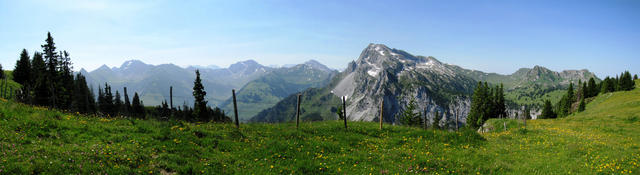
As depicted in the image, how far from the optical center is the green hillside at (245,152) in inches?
405

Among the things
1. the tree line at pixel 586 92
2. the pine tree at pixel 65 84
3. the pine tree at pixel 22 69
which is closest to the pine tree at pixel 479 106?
the tree line at pixel 586 92

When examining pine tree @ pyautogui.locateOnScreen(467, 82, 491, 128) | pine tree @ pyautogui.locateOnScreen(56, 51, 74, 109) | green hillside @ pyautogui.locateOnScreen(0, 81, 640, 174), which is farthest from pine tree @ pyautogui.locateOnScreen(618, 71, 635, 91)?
pine tree @ pyautogui.locateOnScreen(56, 51, 74, 109)

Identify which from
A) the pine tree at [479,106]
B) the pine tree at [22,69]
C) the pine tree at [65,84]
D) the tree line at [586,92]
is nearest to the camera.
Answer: the pine tree at [65,84]

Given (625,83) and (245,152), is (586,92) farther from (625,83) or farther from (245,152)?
(245,152)

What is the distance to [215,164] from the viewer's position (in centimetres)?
1213

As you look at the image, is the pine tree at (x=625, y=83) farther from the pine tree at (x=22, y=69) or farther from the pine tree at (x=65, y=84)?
the pine tree at (x=22, y=69)

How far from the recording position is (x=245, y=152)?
45.8 feet

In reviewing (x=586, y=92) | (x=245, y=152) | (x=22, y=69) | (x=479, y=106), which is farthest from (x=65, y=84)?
(x=586, y=92)

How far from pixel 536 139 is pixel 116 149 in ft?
89.4

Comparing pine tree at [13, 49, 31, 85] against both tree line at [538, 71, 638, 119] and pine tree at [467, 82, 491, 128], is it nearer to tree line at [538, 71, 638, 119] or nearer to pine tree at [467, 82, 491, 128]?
pine tree at [467, 82, 491, 128]

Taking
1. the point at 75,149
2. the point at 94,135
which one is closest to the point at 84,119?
the point at 94,135

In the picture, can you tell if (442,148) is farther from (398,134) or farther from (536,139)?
(536,139)

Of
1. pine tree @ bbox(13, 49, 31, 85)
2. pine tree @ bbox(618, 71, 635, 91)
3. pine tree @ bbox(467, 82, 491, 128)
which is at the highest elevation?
pine tree @ bbox(13, 49, 31, 85)

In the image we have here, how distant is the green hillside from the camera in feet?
33.7
